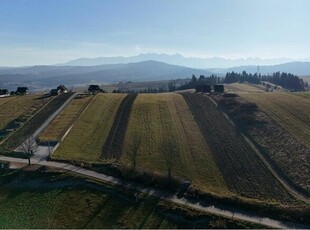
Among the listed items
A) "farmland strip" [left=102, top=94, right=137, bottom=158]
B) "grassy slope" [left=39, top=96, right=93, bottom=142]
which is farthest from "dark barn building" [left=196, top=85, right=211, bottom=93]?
"grassy slope" [left=39, top=96, right=93, bottom=142]

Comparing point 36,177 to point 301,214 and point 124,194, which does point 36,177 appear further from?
point 301,214

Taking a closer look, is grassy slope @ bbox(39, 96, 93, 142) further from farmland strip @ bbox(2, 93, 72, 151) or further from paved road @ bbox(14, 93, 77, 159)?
farmland strip @ bbox(2, 93, 72, 151)

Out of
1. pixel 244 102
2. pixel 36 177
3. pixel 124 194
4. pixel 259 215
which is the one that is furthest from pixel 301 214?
pixel 244 102

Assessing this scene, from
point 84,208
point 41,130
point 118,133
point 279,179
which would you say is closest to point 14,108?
point 41,130

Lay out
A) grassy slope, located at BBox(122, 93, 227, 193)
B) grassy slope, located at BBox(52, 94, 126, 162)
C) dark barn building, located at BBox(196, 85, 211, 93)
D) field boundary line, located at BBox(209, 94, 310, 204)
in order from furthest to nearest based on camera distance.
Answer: dark barn building, located at BBox(196, 85, 211, 93), grassy slope, located at BBox(52, 94, 126, 162), grassy slope, located at BBox(122, 93, 227, 193), field boundary line, located at BBox(209, 94, 310, 204)

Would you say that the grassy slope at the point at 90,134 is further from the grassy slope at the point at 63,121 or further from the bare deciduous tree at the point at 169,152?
the bare deciduous tree at the point at 169,152

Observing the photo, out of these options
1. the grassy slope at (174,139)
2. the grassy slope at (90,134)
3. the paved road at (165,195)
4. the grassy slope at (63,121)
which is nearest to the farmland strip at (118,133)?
the grassy slope at (90,134)
